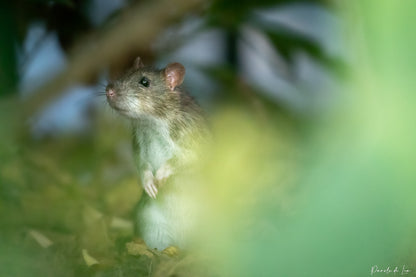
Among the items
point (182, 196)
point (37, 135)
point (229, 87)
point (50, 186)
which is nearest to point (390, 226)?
point (182, 196)

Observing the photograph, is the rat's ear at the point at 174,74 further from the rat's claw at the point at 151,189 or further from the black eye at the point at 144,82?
the rat's claw at the point at 151,189

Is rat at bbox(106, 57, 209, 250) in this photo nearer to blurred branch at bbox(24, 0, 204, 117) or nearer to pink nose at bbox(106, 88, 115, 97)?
pink nose at bbox(106, 88, 115, 97)

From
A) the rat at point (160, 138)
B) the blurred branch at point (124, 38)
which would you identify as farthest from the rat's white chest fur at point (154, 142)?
the blurred branch at point (124, 38)

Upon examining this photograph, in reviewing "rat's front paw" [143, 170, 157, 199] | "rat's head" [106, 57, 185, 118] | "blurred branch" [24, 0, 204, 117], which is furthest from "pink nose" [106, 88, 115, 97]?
"blurred branch" [24, 0, 204, 117]

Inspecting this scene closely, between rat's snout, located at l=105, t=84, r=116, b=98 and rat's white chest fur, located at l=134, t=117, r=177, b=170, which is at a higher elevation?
rat's snout, located at l=105, t=84, r=116, b=98

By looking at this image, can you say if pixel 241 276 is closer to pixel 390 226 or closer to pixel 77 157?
pixel 390 226

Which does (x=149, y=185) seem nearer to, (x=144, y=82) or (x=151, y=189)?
(x=151, y=189)

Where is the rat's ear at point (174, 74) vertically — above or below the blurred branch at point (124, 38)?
below

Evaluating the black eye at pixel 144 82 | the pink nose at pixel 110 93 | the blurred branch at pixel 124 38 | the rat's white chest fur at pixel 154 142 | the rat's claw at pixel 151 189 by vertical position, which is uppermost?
the blurred branch at pixel 124 38
